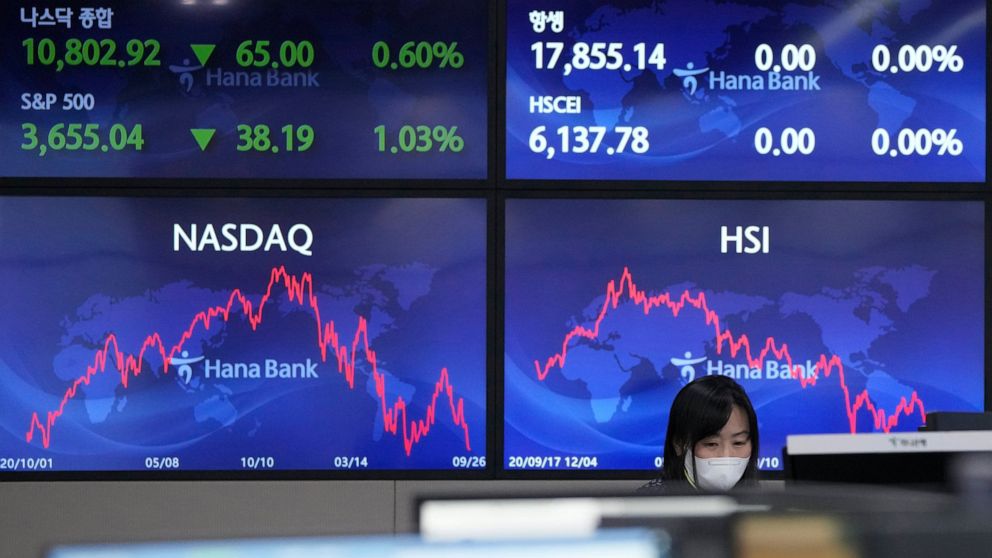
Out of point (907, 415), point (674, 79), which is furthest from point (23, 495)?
point (907, 415)

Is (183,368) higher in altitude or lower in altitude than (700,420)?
higher

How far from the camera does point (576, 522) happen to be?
0.98m

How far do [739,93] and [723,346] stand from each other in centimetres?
71

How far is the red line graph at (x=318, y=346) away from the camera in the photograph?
137 inches

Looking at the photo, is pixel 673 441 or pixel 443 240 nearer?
pixel 673 441

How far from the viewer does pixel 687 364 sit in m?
3.53

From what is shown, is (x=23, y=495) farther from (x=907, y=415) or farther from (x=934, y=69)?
(x=934, y=69)

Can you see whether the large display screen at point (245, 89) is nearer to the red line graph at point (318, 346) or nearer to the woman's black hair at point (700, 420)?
the red line graph at point (318, 346)

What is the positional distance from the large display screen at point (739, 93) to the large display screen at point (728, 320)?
132 millimetres

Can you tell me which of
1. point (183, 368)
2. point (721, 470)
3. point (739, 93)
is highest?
point (739, 93)

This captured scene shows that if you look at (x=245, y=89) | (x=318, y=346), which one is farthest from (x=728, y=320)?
(x=245, y=89)

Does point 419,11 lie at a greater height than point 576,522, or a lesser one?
greater

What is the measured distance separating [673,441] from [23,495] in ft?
6.10

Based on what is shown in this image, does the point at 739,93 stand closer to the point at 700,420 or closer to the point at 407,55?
the point at 407,55
